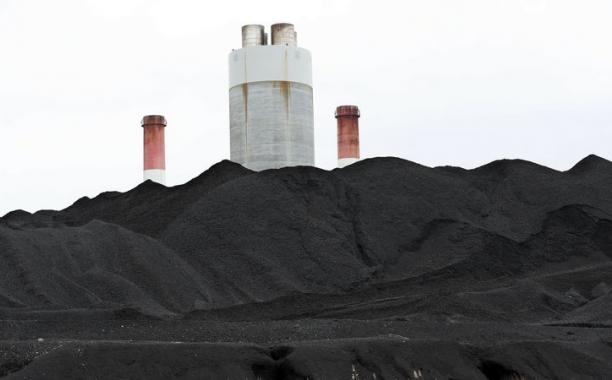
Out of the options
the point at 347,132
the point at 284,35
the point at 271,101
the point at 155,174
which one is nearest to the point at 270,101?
the point at 271,101

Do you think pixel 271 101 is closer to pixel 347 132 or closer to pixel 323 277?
pixel 347 132

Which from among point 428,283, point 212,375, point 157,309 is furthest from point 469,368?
point 428,283

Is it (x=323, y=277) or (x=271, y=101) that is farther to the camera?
(x=271, y=101)

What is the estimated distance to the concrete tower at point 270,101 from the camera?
26.4m

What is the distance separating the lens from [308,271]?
1980cm

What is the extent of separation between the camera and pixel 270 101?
86.7ft

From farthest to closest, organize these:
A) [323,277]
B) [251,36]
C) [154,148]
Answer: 1. [154,148]
2. [251,36]
3. [323,277]

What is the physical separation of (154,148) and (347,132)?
5.21 m

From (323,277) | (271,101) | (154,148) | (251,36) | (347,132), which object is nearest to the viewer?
(323,277)

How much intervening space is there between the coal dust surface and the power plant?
10.00 feet

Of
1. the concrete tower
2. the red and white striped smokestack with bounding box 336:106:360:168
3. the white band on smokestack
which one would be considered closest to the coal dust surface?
the concrete tower

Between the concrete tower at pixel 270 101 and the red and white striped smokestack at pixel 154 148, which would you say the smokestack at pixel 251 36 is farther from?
the red and white striped smokestack at pixel 154 148

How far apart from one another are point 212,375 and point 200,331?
2.04 m

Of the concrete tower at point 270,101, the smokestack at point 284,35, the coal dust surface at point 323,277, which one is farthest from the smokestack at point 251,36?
the coal dust surface at point 323,277
